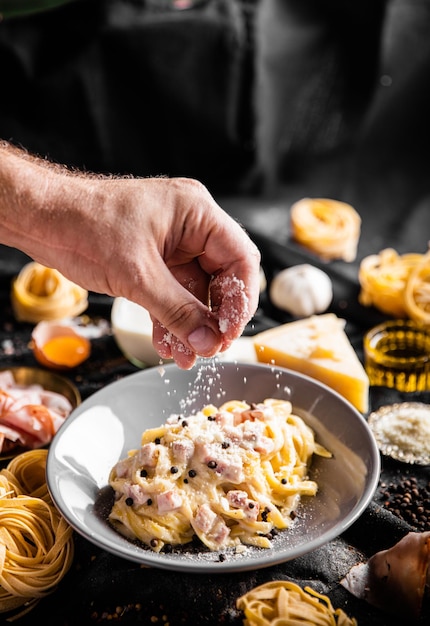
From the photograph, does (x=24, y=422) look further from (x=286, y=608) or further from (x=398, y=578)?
(x=398, y=578)

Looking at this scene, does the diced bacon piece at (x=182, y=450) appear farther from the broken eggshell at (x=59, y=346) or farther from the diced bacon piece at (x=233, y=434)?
the broken eggshell at (x=59, y=346)

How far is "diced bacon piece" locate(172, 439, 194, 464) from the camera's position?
1.89 m

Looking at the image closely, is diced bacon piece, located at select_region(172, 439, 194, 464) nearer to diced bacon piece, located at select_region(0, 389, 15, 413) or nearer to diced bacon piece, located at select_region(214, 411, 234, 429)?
diced bacon piece, located at select_region(214, 411, 234, 429)

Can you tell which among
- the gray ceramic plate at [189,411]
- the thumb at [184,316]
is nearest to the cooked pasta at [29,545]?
→ the gray ceramic plate at [189,411]

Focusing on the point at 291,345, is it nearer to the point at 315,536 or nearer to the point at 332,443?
the point at 332,443

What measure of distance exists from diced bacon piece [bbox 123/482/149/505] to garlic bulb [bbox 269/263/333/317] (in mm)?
1456

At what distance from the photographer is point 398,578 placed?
1.77 m

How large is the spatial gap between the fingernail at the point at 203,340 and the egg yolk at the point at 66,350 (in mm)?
1096

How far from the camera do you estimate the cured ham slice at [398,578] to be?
1747 mm

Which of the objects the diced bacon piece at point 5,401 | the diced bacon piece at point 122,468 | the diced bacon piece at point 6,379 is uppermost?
the diced bacon piece at point 122,468

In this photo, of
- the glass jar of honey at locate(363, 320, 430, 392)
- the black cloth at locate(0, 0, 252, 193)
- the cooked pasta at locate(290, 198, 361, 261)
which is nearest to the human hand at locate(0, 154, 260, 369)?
the glass jar of honey at locate(363, 320, 430, 392)

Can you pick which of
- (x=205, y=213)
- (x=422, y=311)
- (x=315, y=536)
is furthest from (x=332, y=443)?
(x=422, y=311)

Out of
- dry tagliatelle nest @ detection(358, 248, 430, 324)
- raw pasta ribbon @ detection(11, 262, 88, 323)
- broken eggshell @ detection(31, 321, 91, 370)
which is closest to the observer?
broken eggshell @ detection(31, 321, 91, 370)

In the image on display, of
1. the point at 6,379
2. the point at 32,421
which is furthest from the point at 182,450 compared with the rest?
the point at 6,379
